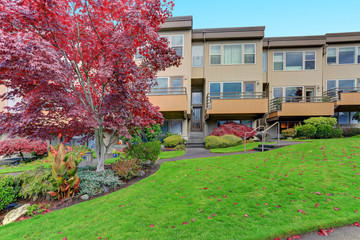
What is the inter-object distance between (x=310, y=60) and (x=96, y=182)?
67.4 ft

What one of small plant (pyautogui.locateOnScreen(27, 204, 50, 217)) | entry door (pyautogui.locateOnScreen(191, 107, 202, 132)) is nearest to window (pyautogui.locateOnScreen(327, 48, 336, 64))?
entry door (pyautogui.locateOnScreen(191, 107, 202, 132))

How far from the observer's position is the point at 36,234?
302 cm

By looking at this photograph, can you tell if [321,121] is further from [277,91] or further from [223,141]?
[223,141]

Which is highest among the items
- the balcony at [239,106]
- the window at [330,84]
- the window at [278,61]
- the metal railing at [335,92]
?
the window at [278,61]

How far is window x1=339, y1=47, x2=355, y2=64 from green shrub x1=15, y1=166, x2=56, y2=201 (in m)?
24.9

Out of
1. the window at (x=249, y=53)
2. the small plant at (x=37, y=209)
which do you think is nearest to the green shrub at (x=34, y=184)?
the small plant at (x=37, y=209)

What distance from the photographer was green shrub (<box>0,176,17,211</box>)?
441 centimetres

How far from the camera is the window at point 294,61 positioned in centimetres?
1595

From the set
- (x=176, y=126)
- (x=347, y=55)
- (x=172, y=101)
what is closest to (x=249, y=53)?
(x=172, y=101)

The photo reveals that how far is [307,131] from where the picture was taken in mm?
12594

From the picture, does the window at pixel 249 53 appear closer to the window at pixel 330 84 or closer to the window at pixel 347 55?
the window at pixel 330 84

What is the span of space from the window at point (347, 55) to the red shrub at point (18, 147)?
27.7 meters

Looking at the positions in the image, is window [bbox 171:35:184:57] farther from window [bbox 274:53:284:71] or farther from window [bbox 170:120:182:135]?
window [bbox 274:53:284:71]

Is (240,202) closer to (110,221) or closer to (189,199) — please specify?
(189,199)
